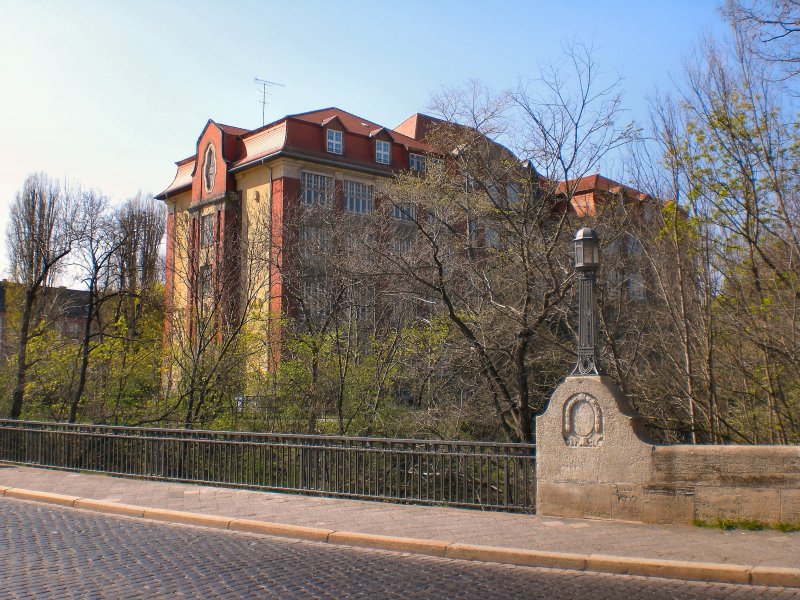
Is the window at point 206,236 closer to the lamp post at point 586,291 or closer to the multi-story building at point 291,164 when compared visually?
the multi-story building at point 291,164

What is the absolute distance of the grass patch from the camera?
8594 millimetres

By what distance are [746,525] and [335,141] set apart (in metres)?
33.9

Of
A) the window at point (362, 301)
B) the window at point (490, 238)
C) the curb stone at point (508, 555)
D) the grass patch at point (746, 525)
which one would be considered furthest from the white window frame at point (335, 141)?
the grass patch at point (746, 525)

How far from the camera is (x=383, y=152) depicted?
138 feet

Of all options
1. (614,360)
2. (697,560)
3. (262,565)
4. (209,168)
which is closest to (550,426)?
(697,560)

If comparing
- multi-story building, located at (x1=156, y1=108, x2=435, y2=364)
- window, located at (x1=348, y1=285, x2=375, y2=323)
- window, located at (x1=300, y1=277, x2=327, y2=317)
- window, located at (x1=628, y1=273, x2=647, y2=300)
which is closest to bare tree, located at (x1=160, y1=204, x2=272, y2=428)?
window, located at (x1=300, y1=277, x2=327, y2=317)

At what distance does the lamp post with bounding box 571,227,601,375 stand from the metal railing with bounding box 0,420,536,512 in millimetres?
1564

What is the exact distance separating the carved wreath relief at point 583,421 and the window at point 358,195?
30.6m

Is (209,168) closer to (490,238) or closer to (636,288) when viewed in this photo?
(490,238)

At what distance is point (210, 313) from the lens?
21312mm

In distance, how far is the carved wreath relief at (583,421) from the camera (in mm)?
9656

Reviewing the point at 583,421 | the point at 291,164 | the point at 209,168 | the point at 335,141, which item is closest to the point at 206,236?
the point at 291,164

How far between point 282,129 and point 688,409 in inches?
1089

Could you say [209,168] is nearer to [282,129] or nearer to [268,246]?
[282,129]
